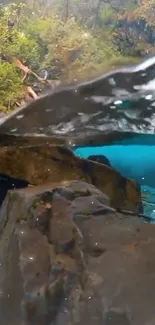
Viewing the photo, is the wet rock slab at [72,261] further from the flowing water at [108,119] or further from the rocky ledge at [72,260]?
the flowing water at [108,119]

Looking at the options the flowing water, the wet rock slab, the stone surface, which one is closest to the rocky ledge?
the wet rock slab

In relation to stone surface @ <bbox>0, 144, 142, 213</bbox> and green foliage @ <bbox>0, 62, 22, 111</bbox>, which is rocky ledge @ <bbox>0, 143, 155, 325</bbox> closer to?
stone surface @ <bbox>0, 144, 142, 213</bbox>

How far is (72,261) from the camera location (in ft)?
2.67

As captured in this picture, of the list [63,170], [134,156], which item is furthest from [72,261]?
[134,156]

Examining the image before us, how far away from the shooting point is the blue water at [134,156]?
1619 mm

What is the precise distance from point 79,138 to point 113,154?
0.53 ft

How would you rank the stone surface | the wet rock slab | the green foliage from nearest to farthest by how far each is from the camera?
the wet rock slab, the stone surface, the green foliage

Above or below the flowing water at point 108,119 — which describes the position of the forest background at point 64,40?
above

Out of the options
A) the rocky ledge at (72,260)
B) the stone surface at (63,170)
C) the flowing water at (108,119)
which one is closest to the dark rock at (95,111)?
the flowing water at (108,119)

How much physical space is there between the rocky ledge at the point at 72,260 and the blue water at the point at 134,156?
0.61 meters

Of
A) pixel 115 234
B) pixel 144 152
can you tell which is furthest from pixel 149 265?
pixel 144 152

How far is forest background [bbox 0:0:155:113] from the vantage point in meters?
1.55

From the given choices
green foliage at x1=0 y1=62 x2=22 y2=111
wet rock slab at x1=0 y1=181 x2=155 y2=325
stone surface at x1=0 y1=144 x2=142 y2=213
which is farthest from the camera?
green foliage at x1=0 y1=62 x2=22 y2=111

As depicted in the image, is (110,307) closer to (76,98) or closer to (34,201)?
(34,201)
